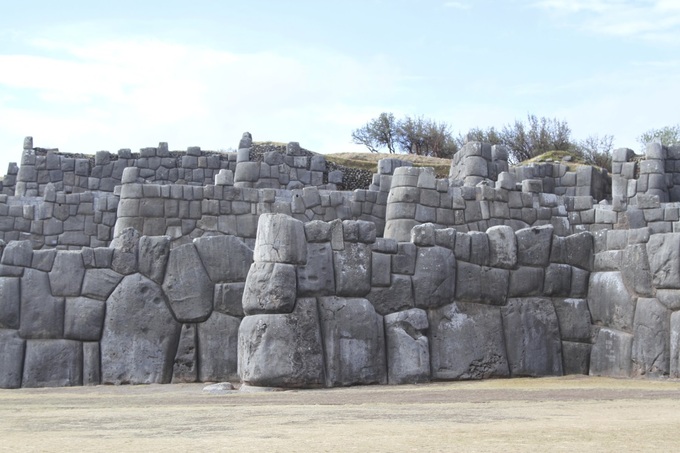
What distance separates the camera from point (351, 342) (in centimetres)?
1495

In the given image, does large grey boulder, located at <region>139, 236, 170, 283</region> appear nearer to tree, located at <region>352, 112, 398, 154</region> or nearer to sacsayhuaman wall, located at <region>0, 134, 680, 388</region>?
sacsayhuaman wall, located at <region>0, 134, 680, 388</region>

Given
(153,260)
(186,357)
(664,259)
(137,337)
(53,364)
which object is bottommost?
(53,364)

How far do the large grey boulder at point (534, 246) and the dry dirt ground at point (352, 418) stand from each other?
7.43ft

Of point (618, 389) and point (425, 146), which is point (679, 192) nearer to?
point (618, 389)

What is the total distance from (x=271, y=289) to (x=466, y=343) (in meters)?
3.04

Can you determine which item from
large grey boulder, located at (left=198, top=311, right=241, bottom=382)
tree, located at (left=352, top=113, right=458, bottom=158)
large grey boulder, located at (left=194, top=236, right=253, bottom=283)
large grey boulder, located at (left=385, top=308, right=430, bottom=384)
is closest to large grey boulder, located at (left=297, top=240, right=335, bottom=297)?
large grey boulder, located at (left=385, top=308, right=430, bottom=384)

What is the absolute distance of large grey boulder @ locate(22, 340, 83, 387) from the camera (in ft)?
49.9

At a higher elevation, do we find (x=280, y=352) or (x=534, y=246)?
(x=534, y=246)

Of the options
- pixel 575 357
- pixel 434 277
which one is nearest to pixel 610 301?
pixel 575 357

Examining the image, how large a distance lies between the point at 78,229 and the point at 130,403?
A: 16.2 m

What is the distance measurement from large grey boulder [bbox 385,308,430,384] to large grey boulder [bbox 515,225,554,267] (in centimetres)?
194

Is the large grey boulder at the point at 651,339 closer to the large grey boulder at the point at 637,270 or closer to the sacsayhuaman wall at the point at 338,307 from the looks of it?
the sacsayhuaman wall at the point at 338,307

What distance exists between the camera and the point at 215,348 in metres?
15.6

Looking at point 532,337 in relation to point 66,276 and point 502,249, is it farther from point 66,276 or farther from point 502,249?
point 66,276
